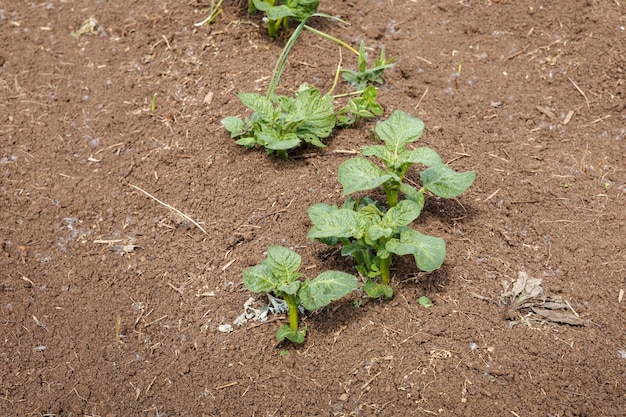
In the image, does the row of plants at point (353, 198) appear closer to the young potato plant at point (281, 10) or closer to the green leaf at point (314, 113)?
the green leaf at point (314, 113)

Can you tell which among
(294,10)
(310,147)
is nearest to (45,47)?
(294,10)

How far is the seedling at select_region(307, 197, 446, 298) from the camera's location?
261 centimetres

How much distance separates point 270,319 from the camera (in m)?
Result: 2.82

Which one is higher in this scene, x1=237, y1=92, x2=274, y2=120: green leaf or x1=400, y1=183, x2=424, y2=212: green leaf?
x1=237, y1=92, x2=274, y2=120: green leaf

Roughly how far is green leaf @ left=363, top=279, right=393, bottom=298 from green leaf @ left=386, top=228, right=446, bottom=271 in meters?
0.18

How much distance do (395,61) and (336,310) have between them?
5.14 ft

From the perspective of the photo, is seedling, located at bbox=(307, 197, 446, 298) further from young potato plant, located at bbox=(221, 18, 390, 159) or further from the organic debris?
young potato plant, located at bbox=(221, 18, 390, 159)

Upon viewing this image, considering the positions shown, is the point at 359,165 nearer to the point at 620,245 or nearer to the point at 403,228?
the point at 403,228

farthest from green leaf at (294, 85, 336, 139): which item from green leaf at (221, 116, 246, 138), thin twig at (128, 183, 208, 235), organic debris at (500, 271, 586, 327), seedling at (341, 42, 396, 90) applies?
organic debris at (500, 271, 586, 327)

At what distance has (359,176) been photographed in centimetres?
280

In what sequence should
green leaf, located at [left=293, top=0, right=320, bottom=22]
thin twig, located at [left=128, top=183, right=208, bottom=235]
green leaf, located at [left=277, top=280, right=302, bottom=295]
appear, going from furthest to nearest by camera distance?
green leaf, located at [left=293, top=0, right=320, bottom=22] → thin twig, located at [left=128, top=183, right=208, bottom=235] → green leaf, located at [left=277, top=280, right=302, bottom=295]

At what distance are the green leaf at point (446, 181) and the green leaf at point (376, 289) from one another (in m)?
0.42

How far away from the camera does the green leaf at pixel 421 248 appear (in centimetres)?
258

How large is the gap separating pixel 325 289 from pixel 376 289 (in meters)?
0.23
